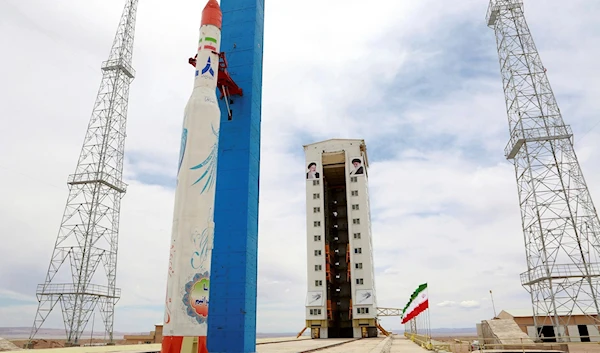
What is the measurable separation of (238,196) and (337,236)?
34.3 meters

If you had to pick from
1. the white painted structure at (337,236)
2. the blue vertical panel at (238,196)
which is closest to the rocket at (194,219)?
the blue vertical panel at (238,196)

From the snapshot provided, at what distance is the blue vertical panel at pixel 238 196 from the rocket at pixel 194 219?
550cm

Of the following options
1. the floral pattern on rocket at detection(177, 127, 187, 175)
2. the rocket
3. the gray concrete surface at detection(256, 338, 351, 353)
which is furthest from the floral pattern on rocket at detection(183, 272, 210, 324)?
the gray concrete surface at detection(256, 338, 351, 353)

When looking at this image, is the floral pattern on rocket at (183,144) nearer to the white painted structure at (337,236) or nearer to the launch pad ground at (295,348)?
the launch pad ground at (295,348)

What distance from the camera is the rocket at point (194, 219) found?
14.1 meters

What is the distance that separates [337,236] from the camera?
178 ft

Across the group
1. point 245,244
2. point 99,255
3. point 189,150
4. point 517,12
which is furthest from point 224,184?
point 517,12

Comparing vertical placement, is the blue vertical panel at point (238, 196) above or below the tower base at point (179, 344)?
above

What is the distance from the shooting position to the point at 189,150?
15.8 m

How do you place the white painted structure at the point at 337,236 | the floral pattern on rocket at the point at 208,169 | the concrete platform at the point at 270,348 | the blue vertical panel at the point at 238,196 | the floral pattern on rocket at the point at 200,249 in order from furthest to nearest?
the white painted structure at the point at 337,236 < the blue vertical panel at the point at 238,196 < the concrete platform at the point at 270,348 < the floral pattern on rocket at the point at 208,169 < the floral pattern on rocket at the point at 200,249

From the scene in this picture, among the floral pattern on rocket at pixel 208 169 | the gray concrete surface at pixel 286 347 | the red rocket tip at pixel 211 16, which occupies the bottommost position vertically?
the gray concrete surface at pixel 286 347

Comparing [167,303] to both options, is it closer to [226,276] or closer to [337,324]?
[226,276]

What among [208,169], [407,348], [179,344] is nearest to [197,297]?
[179,344]

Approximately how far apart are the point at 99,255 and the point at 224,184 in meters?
23.3
